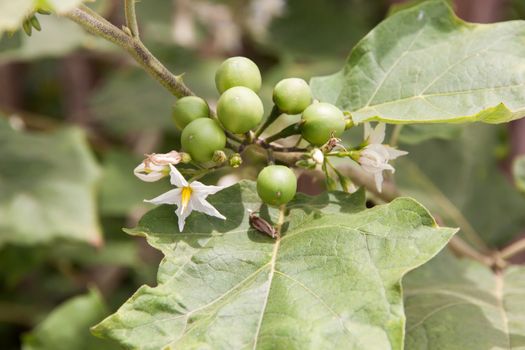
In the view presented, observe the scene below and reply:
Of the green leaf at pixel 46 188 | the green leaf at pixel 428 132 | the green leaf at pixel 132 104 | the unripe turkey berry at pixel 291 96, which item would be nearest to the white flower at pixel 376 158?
the unripe turkey berry at pixel 291 96

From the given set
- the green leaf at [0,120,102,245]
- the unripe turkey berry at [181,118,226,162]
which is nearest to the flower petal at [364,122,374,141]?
the unripe turkey berry at [181,118,226,162]

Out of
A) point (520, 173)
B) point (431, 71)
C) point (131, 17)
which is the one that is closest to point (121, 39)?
point (131, 17)

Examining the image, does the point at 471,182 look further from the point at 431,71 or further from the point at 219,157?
the point at 219,157

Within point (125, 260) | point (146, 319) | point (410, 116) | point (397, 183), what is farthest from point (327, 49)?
point (146, 319)

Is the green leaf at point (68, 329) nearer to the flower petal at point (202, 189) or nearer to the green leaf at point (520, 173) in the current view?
the flower petal at point (202, 189)

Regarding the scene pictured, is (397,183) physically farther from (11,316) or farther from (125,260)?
(11,316)

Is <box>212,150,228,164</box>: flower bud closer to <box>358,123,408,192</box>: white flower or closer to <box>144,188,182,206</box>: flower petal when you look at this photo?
<box>144,188,182,206</box>: flower petal
